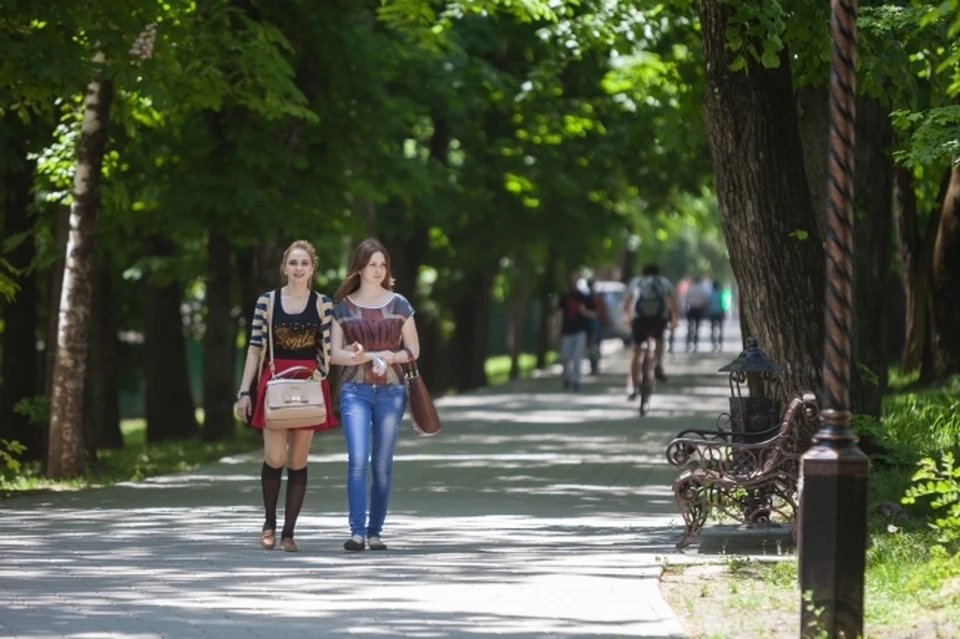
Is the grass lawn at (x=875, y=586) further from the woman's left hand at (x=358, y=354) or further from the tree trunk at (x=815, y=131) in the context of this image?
the tree trunk at (x=815, y=131)

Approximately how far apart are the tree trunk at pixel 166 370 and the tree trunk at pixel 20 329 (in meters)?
4.96

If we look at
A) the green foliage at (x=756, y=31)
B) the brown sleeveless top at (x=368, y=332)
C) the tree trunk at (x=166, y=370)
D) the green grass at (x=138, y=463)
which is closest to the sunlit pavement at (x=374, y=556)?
the green grass at (x=138, y=463)

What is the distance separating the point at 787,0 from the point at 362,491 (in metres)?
4.64

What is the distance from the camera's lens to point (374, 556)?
1266 centimetres

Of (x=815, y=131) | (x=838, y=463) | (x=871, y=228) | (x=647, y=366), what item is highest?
(x=815, y=131)

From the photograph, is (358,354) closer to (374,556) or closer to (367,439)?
(367,439)

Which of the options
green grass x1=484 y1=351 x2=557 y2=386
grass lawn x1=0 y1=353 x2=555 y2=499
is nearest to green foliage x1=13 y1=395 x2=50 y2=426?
grass lawn x1=0 y1=353 x2=555 y2=499

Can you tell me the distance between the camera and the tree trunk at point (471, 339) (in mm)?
42344

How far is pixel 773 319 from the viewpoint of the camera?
14805 mm

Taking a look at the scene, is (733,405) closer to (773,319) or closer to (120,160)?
(773,319)

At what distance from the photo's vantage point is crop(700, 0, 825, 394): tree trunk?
46.9ft

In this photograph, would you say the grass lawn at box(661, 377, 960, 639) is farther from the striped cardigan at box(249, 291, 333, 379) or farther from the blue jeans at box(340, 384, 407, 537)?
the striped cardigan at box(249, 291, 333, 379)

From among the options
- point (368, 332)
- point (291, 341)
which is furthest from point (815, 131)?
point (291, 341)

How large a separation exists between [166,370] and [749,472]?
21025mm
